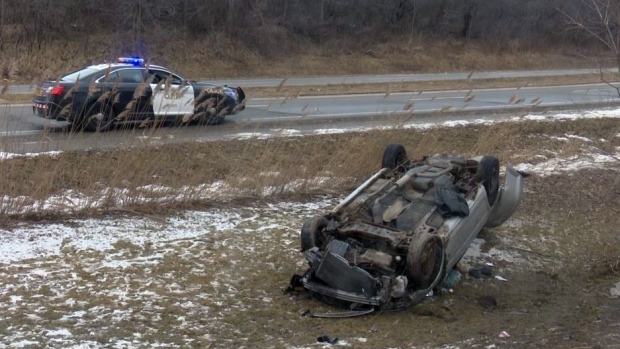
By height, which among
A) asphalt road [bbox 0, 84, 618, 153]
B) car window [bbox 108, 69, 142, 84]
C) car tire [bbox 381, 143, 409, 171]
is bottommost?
asphalt road [bbox 0, 84, 618, 153]

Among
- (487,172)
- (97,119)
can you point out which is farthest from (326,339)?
(97,119)

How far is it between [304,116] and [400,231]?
8.32 m

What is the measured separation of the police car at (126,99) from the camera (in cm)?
963

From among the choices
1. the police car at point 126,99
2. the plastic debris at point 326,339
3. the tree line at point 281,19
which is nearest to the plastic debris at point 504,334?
the plastic debris at point 326,339

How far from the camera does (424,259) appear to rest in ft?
21.0

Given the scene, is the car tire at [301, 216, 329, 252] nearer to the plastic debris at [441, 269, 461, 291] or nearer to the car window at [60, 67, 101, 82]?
the plastic debris at [441, 269, 461, 291]

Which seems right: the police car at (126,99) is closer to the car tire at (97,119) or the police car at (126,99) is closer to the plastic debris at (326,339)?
the car tire at (97,119)

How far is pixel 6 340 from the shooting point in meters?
5.38

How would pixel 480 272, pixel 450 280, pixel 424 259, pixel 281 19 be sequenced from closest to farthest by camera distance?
1. pixel 424 259
2. pixel 450 280
3. pixel 480 272
4. pixel 281 19

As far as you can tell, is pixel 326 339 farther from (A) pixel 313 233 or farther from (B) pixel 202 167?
(B) pixel 202 167

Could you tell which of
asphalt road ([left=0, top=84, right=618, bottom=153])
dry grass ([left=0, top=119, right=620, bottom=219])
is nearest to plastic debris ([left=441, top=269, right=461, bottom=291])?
dry grass ([left=0, top=119, right=620, bottom=219])

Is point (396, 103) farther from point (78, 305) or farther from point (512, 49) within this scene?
point (512, 49)

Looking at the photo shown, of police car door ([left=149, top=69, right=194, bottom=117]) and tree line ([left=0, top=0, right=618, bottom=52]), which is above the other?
police car door ([left=149, top=69, right=194, bottom=117])

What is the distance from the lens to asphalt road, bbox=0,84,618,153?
10422mm
